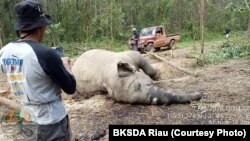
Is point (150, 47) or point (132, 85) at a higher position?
point (132, 85)

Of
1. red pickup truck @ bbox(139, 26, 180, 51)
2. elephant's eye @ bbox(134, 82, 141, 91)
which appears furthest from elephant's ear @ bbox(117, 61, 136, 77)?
red pickup truck @ bbox(139, 26, 180, 51)

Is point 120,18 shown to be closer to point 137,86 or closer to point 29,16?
point 137,86

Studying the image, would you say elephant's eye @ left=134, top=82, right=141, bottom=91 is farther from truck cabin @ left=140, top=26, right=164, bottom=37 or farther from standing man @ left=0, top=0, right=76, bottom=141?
truck cabin @ left=140, top=26, right=164, bottom=37

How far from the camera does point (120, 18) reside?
95.5 ft

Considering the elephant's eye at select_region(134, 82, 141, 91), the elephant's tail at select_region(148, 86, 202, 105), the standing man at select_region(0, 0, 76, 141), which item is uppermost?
the standing man at select_region(0, 0, 76, 141)

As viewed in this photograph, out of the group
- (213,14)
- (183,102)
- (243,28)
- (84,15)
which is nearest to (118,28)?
(84,15)

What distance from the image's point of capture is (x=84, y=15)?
29.1 metres

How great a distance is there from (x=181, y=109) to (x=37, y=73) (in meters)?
4.14

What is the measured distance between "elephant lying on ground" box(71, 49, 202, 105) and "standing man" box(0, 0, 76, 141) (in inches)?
164

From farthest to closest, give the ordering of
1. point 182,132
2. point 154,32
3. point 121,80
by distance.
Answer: point 154,32, point 121,80, point 182,132

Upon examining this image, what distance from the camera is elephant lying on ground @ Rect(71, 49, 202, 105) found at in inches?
300

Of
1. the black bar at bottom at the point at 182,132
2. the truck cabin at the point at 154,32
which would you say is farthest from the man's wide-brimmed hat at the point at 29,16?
the truck cabin at the point at 154,32

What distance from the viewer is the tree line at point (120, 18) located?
28.9 m

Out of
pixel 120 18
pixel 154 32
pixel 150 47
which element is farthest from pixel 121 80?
pixel 120 18
